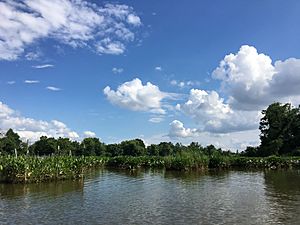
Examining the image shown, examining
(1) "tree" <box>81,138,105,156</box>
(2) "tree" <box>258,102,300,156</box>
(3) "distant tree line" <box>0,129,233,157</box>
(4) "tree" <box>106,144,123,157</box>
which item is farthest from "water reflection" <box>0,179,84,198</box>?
(4) "tree" <box>106,144,123,157</box>

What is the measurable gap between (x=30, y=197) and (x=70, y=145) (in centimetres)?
8609

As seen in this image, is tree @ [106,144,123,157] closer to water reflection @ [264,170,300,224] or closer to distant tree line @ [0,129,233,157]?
distant tree line @ [0,129,233,157]

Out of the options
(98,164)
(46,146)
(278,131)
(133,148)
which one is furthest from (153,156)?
(46,146)

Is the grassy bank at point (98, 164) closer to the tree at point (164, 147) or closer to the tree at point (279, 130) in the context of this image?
the tree at point (279, 130)

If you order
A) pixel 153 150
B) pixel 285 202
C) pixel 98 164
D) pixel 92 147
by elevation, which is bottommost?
pixel 285 202

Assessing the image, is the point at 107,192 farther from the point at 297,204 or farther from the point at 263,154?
the point at 263,154

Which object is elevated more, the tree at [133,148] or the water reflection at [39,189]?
the tree at [133,148]

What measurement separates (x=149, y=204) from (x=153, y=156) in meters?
42.9

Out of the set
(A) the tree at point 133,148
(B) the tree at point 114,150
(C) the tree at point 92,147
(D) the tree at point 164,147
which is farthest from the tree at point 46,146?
(D) the tree at point 164,147

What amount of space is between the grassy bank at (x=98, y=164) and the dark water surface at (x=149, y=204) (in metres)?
1.42

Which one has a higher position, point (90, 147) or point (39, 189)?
point (90, 147)

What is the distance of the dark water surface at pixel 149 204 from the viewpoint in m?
17.6

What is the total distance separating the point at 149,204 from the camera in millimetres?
22016

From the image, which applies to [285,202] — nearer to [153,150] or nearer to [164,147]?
[153,150]
